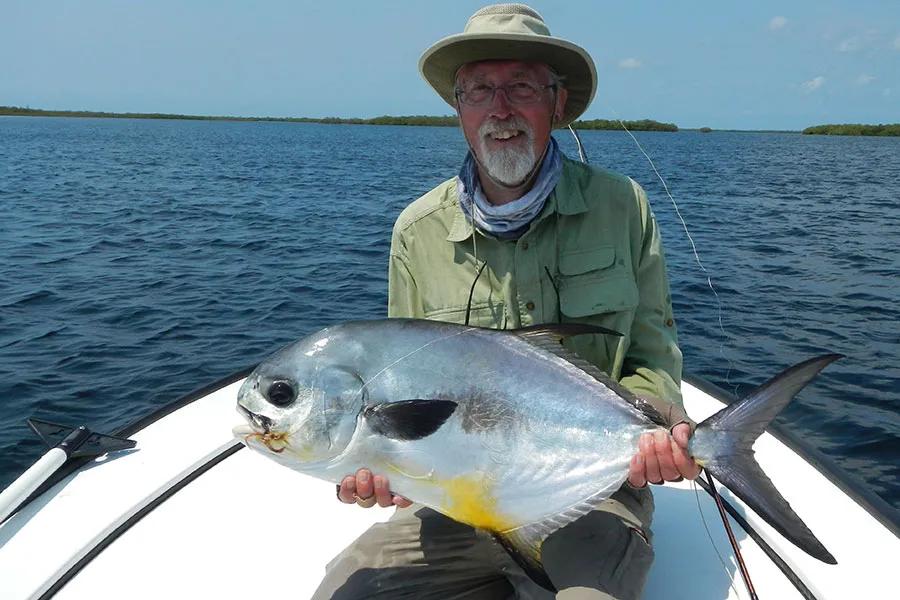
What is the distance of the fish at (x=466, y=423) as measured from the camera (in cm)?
211

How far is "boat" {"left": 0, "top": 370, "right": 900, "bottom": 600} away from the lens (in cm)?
270

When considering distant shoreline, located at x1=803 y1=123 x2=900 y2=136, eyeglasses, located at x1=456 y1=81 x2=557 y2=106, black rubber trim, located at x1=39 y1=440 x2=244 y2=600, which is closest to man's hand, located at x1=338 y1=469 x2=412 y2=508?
black rubber trim, located at x1=39 y1=440 x2=244 y2=600

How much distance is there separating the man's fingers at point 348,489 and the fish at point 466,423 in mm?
30

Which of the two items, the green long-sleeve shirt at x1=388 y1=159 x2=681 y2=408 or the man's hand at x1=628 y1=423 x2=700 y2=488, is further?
the green long-sleeve shirt at x1=388 y1=159 x2=681 y2=408

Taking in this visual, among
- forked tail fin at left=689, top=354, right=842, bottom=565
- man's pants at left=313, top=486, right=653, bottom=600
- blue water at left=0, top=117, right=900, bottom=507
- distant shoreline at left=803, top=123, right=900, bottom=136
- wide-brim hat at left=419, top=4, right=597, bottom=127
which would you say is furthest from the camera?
distant shoreline at left=803, top=123, right=900, bottom=136

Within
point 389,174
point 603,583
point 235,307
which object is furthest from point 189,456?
point 389,174

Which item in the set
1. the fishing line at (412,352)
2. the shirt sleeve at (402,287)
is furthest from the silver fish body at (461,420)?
the shirt sleeve at (402,287)

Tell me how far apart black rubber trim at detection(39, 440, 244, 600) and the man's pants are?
39.8 inches

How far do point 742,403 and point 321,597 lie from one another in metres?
1.61

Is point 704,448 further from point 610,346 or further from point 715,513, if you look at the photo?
point 715,513

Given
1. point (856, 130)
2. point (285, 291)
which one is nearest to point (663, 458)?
point (285, 291)

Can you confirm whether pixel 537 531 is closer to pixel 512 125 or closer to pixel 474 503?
pixel 474 503

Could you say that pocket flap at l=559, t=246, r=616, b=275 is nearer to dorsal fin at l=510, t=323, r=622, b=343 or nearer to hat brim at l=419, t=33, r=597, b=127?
dorsal fin at l=510, t=323, r=622, b=343

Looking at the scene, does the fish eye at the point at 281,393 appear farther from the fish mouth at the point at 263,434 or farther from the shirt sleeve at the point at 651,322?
the shirt sleeve at the point at 651,322
